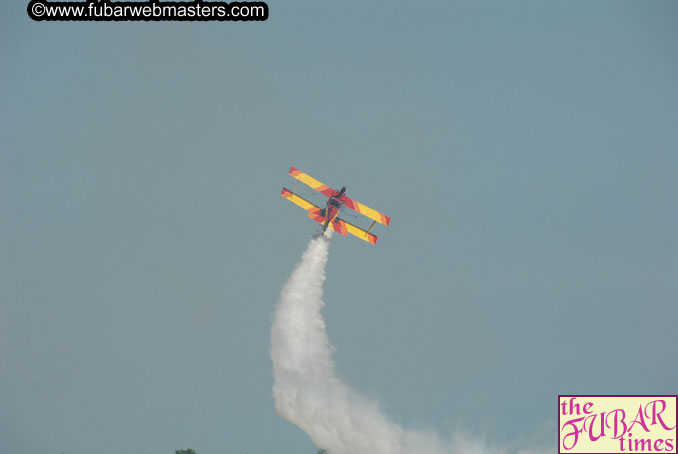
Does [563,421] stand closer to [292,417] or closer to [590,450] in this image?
[590,450]

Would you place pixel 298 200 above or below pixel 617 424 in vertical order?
above

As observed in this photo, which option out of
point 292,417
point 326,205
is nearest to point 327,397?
point 292,417

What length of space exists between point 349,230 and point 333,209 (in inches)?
129

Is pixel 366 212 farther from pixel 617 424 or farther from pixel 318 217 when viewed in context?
pixel 617 424

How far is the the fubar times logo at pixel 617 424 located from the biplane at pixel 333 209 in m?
31.8

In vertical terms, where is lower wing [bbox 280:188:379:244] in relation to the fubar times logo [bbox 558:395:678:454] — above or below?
above

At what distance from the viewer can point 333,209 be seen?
12850cm

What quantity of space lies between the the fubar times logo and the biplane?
3182 centimetres

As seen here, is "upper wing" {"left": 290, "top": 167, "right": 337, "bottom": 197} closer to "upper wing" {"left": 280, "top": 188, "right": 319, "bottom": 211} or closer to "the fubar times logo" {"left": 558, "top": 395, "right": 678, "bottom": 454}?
"upper wing" {"left": 280, "top": 188, "right": 319, "bottom": 211}

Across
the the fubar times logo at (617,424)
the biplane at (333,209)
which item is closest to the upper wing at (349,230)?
the biplane at (333,209)

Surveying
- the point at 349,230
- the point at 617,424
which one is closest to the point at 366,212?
the point at 349,230

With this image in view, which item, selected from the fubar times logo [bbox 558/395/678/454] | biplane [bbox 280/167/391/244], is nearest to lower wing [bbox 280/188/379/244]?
biplane [bbox 280/167/391/244]

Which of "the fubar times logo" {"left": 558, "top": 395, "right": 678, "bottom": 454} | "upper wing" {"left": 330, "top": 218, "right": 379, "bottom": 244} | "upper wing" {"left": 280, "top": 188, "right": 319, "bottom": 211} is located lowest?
→ "the fubar times logo" {"left": 558, "top": 395, "right": 678, "bottom": 454}

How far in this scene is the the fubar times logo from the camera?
103125mm
